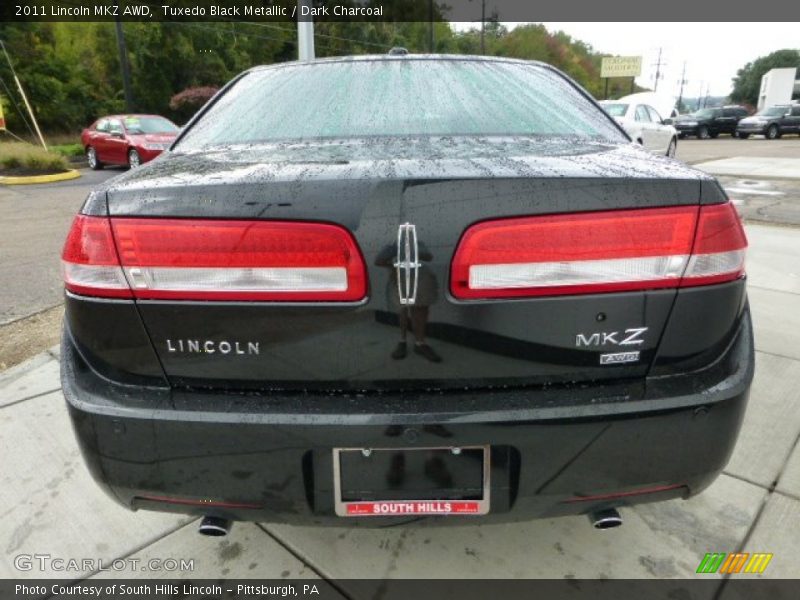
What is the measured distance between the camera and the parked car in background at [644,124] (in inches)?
485

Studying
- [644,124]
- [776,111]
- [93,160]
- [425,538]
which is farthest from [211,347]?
[776,111]

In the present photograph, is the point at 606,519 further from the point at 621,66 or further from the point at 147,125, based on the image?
the point at 621,66

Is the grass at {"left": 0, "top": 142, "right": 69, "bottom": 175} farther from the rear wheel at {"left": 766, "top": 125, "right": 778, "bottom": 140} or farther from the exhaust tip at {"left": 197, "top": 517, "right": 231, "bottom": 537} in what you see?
the rear wheel at {"left": 766, "top": 125, "right": 778, "bottom": 140}

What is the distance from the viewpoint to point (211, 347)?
1.33 m

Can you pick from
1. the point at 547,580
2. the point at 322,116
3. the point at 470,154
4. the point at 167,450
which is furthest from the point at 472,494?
the point at 322,116

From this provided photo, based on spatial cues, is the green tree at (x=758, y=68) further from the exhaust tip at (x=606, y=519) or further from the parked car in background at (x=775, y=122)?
the exhaust tip at (x=606, y=519)

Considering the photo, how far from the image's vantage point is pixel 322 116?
6.55 ft

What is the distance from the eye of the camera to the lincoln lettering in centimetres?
132

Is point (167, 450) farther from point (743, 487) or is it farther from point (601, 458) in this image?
point (743, 487)

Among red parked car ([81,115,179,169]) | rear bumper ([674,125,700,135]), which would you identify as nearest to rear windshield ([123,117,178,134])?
red parked car ([81,115,179,169])

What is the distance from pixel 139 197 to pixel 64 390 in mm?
535

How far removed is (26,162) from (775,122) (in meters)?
29.5

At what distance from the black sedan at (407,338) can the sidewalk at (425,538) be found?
19.0 inches

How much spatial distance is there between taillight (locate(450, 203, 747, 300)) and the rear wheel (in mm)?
30775
